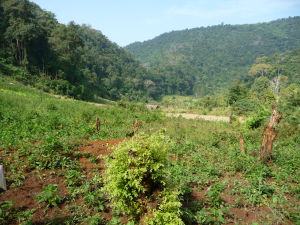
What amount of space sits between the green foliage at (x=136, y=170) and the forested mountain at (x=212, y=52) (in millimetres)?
91419

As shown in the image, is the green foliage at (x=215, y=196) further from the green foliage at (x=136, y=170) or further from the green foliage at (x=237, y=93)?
the green foliage at (x=237, y=93)

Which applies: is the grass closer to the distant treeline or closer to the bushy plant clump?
the bushy plant clump

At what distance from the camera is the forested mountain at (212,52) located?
105 m

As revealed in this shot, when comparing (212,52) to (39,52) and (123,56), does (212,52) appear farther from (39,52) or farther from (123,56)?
(39,52)

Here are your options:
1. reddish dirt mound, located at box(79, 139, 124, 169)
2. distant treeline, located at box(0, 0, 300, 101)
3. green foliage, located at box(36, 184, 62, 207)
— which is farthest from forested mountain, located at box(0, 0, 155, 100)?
green foliage, located at box(36, 184, 62, 207)

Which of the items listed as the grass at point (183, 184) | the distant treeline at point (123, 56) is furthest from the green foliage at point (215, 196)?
the distant treeline at point (123, 56)

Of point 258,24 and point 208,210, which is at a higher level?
point 258,24

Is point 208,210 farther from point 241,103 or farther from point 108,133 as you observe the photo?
point 241,103

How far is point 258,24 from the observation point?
185m

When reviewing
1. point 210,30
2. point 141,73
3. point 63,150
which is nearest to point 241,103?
point 63,150

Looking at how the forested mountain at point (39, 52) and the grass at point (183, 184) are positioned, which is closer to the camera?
the grass at point (183, 184)

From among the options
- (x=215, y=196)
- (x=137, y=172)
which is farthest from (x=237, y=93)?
(x=137, y=172)

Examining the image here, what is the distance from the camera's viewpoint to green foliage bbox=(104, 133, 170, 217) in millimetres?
3361

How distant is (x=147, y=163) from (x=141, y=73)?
267 ft
